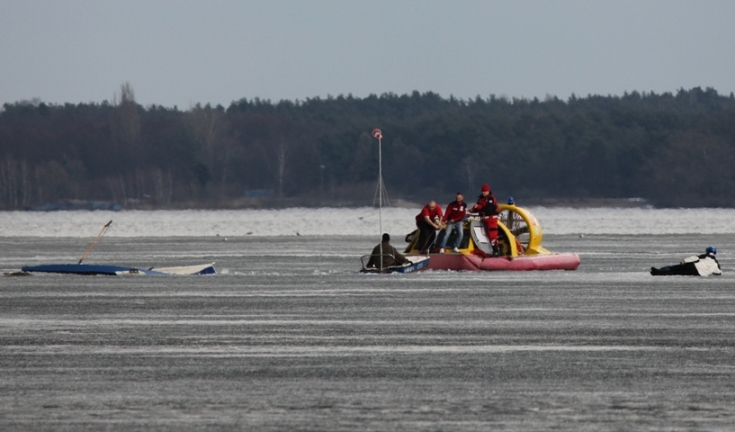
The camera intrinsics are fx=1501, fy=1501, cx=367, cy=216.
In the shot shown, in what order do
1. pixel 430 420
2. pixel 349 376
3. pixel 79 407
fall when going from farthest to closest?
pixel 349 376 → pixel 79 407 → pixel 430 420

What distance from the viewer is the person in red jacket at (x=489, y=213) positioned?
101 ft

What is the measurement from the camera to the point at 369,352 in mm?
15242

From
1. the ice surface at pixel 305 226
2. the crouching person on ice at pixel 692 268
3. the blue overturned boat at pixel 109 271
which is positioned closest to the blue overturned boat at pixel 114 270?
the blue overturned boat at pixel 109 271

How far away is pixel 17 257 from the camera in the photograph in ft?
127

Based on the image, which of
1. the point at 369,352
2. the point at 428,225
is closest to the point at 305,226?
the point at 428,225

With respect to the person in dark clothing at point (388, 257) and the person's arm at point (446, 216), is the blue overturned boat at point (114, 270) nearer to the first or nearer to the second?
the person in dark clothing at point (388, 257)

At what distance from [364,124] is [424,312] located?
529ft

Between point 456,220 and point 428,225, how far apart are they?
59cm

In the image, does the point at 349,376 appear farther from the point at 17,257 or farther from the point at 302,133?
the point at 302,133

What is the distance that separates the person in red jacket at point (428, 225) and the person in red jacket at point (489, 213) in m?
0.79

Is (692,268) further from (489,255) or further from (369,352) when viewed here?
(369,352)

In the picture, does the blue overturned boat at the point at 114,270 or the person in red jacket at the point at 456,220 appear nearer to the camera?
the blue overturned boat at the point at 114,270

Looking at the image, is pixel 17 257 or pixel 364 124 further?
pixel 364 124

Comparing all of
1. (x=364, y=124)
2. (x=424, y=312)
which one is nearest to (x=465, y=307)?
(x=424, y=312)
